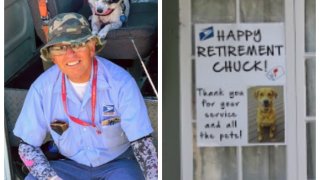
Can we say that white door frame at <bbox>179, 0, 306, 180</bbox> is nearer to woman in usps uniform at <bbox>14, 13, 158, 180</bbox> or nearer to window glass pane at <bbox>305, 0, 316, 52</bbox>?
window glass pane at <bbox>305, 0, 316, 52</bbox>

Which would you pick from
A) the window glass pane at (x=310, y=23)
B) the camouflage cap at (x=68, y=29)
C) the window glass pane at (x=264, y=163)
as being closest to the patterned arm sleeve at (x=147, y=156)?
the camouflage cap at (x=68, y=29)

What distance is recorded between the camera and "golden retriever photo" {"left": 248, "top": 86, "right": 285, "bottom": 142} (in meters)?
5.68

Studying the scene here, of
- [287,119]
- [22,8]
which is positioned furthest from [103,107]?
[287,119]

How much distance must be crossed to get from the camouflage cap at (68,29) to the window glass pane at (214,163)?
5.74 feet

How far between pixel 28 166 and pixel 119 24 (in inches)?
49.5

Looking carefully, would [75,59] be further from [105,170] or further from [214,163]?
[214,163]

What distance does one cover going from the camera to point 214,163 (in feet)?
18.8

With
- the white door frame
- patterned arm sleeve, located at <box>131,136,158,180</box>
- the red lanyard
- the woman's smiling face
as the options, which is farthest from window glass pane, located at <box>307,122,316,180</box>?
the woman's smiling face

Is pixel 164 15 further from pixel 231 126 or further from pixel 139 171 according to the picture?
pixel 139 171

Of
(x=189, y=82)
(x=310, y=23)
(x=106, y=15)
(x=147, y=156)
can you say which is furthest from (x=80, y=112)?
(x=310, y=23)

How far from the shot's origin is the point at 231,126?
5.68 metres

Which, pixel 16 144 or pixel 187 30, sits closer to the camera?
pixel 16 144

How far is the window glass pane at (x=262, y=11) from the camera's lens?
18.6ft

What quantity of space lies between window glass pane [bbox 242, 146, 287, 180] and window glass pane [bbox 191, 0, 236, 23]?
123 centimetres
